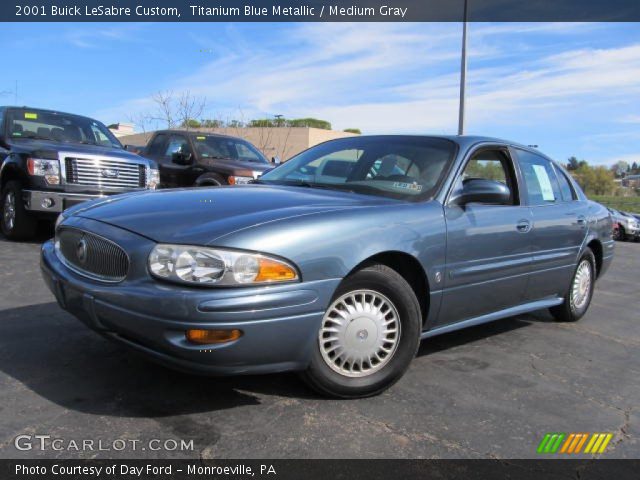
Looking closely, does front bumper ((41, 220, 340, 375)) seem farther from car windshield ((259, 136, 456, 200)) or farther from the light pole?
the light pole

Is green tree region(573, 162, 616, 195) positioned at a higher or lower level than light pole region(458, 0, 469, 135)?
lower

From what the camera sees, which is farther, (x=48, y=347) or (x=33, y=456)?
(x=48, y=347)

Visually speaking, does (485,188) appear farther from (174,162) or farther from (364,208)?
(174,162)

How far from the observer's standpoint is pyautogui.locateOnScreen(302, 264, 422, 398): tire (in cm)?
301

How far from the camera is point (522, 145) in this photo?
4.69 metres

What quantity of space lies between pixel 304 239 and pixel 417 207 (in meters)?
0.94

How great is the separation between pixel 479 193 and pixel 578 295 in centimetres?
220

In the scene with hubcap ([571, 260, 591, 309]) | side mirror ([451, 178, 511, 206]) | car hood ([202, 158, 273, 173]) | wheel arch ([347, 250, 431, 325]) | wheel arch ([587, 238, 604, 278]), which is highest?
car hood ([202, 158, 273, 173])

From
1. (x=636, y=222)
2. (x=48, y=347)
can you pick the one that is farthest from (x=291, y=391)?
(x=636, y=222)

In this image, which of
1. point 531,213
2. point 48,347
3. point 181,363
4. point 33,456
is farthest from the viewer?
point 531,213

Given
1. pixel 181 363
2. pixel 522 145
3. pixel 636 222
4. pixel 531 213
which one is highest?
pixel 522 145

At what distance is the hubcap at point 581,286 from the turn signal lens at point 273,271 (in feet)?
11.0

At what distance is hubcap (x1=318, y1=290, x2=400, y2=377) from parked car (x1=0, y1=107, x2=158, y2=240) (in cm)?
540
